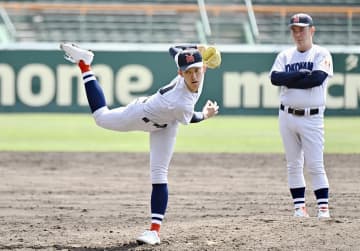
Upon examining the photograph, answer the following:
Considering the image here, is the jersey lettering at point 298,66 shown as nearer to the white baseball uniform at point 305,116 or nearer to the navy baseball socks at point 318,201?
the white baseball uniform at point 305,116

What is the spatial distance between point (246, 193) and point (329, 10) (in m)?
16.1

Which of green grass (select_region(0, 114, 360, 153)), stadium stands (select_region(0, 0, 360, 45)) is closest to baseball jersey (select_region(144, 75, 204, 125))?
green grass (select_region(0, 114, 360, 153))

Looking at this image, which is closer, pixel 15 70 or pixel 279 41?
pixel 15 70

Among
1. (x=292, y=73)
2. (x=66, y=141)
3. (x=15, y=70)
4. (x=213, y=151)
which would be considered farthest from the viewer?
(x=15, y=70)

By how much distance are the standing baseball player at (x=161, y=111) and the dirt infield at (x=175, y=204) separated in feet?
1.45

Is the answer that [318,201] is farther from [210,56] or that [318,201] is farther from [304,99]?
[210,56]

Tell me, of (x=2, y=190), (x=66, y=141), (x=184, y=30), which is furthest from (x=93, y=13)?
(x=2, y=190)

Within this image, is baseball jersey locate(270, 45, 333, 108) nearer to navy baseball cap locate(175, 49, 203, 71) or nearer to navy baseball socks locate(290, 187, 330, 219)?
navy baseball socks locate(290, 187, 330, 219)

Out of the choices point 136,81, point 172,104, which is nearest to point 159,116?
point 172,104

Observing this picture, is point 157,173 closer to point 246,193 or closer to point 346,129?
point 246,193

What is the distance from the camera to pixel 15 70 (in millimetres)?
22484

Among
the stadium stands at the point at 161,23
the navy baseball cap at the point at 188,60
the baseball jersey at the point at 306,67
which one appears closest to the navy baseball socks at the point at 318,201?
the baseball jersey at the point at 306,67

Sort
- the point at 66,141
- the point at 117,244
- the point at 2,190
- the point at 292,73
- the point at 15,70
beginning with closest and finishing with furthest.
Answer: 1. the point at 117,244
2. the point at 292,73
3. the point at 2,190
4. the point at 66,141
5. the point at 15,70

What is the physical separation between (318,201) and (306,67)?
1.32 m
